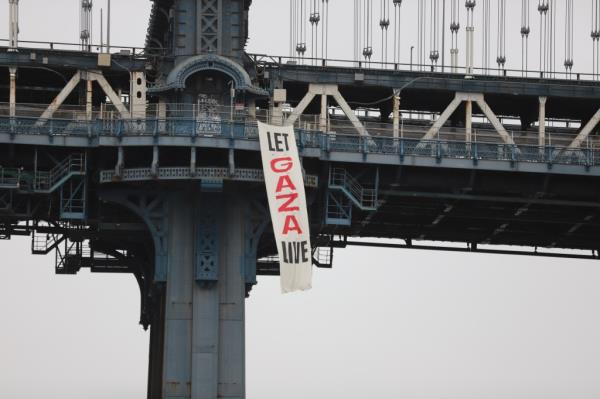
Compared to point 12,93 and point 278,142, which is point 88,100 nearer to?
point 12,93

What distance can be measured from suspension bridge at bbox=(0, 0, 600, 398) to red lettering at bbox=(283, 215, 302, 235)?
3064 millimetres

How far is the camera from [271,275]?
427 feet

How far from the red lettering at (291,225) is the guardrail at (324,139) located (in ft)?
15.3

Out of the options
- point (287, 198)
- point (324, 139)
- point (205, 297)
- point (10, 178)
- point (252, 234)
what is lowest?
point (205, 297)

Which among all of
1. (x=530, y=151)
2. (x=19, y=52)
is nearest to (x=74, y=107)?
(x=19, y=52)

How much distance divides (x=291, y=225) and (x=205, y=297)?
238 inches

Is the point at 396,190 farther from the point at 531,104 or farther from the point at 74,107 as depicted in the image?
the point at 74,107

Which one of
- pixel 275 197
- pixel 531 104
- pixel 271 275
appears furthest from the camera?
pixel 271 275

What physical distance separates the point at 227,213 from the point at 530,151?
1834 cm

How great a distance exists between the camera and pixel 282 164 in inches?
4168

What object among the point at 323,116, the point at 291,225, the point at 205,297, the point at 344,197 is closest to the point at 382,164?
the point at 344,197

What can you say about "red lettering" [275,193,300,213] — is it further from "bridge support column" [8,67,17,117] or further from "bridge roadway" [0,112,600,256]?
"bridge support column" [8,67,17,117]

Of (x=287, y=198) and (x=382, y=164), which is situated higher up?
(x=382, y=164)

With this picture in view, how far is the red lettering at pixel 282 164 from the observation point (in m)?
106
